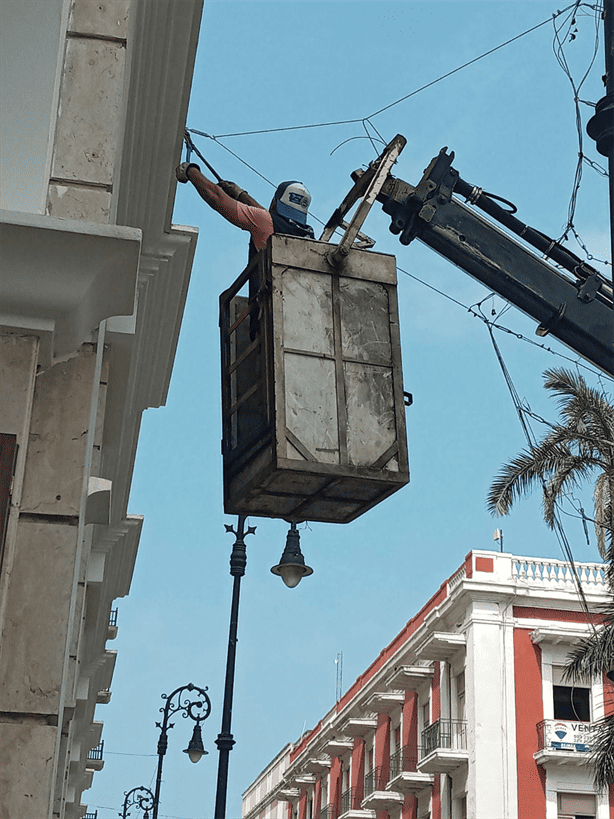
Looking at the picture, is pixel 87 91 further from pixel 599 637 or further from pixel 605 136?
pixel 599 637

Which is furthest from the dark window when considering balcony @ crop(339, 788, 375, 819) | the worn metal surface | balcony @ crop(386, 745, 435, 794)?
the worn metal surface

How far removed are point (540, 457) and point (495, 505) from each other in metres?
1.07

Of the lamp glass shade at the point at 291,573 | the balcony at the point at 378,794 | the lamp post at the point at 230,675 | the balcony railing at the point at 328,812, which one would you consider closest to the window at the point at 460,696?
the balcony at the point at 378,794

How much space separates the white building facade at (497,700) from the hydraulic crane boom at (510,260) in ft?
54.4

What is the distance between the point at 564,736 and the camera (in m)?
29.1

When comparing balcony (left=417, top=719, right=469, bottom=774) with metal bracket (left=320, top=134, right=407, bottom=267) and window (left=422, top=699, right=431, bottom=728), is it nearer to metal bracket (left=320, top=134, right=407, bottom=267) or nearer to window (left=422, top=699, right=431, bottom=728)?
window (left=422, top=699, right=431, bottom=728)

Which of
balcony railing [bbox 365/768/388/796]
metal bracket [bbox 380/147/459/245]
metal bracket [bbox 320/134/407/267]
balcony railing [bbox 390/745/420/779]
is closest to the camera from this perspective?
metal bracket [bbox 320/134/407/267]

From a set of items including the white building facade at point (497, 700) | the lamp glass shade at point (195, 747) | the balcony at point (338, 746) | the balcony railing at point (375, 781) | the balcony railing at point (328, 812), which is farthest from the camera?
the balcony railing at point (328, 812)

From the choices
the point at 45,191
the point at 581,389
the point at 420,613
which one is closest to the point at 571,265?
the point at 581,389

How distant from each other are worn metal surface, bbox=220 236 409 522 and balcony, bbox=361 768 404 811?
30.4 m

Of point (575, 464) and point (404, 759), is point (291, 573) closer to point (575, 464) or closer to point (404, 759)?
point (575, 464)

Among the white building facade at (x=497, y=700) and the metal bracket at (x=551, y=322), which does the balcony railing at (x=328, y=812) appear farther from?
the metal bracket at (x=551, y=322)

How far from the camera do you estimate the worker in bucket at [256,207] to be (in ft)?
21.2

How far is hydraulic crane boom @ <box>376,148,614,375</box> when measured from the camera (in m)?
12.8
